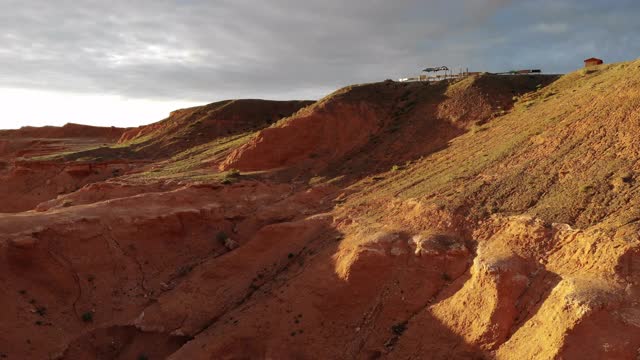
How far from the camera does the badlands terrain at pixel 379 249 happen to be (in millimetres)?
13539

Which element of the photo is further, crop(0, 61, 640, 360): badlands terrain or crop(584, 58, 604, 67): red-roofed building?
crop(584, 58, 604, 67): red-roofed building

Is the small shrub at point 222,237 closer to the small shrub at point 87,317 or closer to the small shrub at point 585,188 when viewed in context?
the small shrub at point 87,317

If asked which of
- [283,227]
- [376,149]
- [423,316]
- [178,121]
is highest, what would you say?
[178,121]

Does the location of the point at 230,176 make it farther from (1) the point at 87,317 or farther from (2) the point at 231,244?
(1) the point at 87,317

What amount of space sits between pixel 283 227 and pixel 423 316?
6.77m

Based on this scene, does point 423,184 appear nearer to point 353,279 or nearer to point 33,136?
point 353,279

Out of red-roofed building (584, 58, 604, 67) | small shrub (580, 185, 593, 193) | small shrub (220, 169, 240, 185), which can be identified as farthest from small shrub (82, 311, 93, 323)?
red-roofed building (584, 58, 604, 67)

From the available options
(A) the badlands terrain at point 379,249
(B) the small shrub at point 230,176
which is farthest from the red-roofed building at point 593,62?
(B) the small shrub at point 230,176

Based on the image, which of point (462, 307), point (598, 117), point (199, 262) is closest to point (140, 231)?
point (199, 262)

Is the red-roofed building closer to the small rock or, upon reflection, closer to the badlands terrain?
the badlands terrain

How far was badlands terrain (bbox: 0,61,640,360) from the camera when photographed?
13.5 metres

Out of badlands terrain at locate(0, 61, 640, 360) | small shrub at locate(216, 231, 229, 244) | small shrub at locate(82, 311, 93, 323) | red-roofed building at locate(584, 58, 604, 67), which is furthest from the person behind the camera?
red-roofed building at locate(584, 58, 604, 67)

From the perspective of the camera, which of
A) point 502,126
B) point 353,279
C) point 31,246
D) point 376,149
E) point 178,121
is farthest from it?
point 178,121

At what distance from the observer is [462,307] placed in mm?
14344
